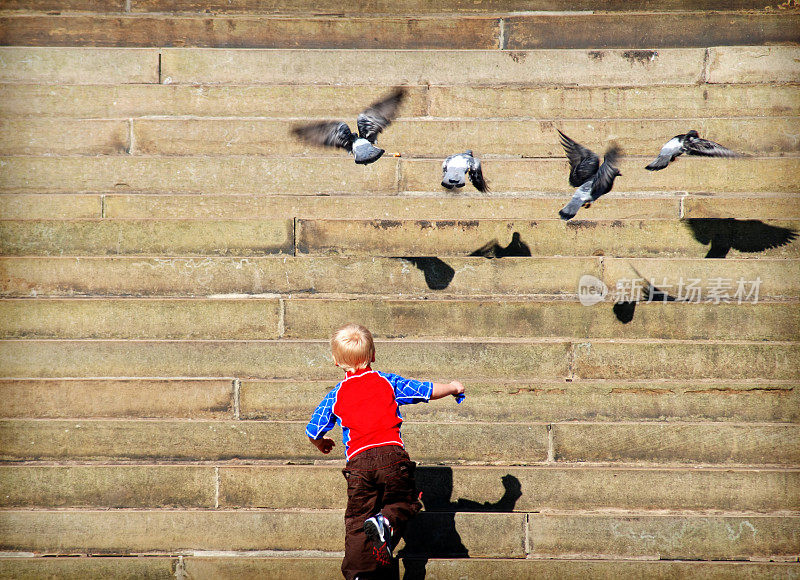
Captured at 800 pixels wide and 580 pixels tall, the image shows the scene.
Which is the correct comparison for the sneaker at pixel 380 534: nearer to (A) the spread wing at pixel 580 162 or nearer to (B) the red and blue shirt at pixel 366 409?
(B) the red and blue shirt at pixel 366 409

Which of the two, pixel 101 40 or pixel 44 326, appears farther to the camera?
pixel 101 40

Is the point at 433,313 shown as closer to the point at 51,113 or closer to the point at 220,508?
the point at 220,508

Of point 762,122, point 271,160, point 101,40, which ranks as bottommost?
point 271,160

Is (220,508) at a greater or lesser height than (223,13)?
lesser

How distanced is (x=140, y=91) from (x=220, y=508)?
9.94 feet

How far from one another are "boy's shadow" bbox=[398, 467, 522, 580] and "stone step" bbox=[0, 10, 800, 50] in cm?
316

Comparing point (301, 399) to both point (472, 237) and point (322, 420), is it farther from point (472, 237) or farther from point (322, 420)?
point (472, 237)

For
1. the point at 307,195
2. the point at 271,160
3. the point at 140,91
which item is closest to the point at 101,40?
the point at 140,91

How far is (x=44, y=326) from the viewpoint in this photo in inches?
157

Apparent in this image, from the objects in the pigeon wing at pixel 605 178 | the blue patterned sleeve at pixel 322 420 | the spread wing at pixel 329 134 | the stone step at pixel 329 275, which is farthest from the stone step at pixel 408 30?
the blue patterned sleeve at pixel 322 420

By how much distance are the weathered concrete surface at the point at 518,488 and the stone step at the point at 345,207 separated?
1.75 m

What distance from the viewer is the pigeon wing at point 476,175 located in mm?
3931

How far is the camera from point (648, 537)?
3719mm

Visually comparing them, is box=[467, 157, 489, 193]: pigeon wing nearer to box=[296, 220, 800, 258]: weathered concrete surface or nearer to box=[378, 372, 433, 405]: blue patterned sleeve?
box=[296, 220, 800, 258]: weathered concrete surface
